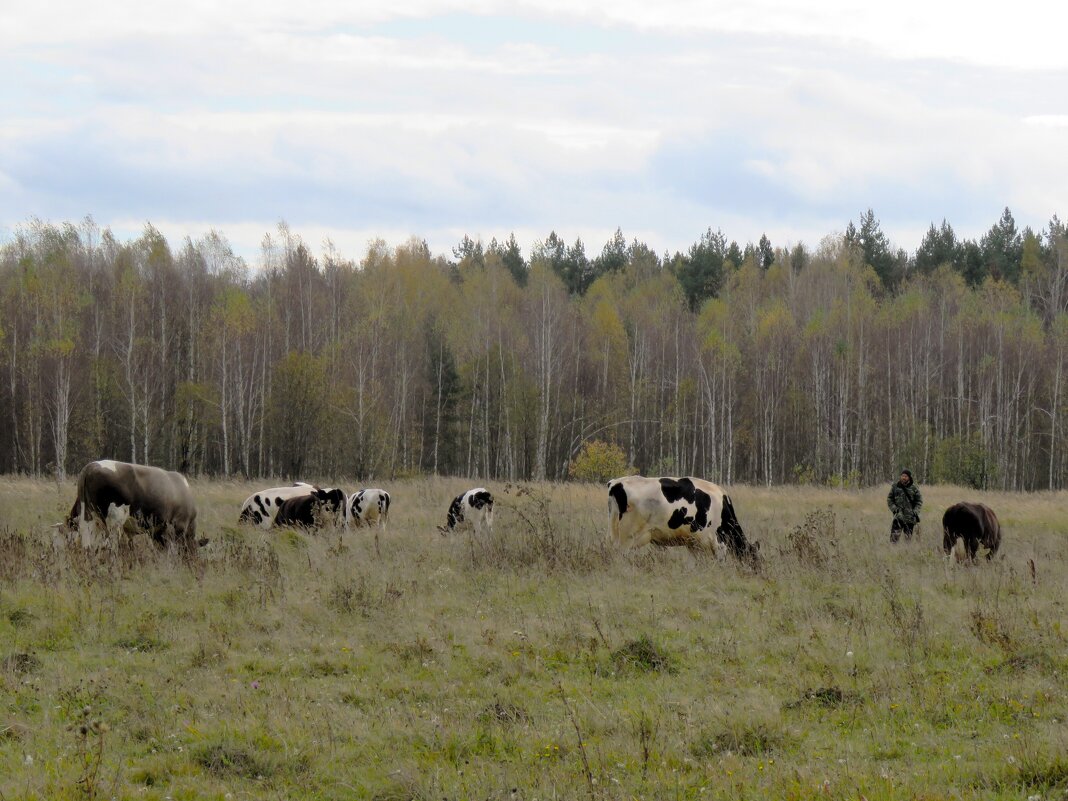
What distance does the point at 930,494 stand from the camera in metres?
31.7

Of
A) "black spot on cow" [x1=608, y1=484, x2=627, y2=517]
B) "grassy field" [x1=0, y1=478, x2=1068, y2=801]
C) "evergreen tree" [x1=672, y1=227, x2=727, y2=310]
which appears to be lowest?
"grassy field" [x1=0, y1=478, x2=1068, y2=801]

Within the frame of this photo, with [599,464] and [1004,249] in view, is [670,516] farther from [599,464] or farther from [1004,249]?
[1004,249]

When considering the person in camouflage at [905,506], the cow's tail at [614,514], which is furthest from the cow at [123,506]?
the person in camouflage at [905,506]

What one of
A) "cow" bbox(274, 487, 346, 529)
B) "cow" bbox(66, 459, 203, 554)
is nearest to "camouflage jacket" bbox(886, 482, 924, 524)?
"cow" bbox(274, 487, 346, 529)

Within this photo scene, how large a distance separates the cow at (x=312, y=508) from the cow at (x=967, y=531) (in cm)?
1043

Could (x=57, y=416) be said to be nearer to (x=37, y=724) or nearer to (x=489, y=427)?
(x=489, y=427)

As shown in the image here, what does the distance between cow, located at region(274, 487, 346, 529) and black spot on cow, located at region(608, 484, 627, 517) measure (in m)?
6.48

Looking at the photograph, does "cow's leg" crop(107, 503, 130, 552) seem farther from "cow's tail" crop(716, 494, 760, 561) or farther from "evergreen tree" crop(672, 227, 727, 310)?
"evergreen tree" crop(672, 227, 727, 310)

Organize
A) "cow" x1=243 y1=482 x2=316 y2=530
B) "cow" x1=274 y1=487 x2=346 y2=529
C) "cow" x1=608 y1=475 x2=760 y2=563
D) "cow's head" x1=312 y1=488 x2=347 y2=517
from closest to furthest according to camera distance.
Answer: "cow" x1=608 y1=475 x2=760 y2=563, "cow" x1=274 y1=487 x2=346 y2=529, "cow's head" x1=312 y1=488 x2=347 y2=517, "cow" x1=243 y1=482 x2=316 y2=530

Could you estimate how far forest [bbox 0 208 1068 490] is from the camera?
47.0m

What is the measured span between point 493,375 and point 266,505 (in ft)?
110

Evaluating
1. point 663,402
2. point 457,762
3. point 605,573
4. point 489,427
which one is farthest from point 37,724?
point 663,402

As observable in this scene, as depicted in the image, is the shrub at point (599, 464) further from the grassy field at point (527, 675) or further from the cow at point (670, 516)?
the grassy field at point (527, 675)

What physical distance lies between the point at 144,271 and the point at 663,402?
30.8m
